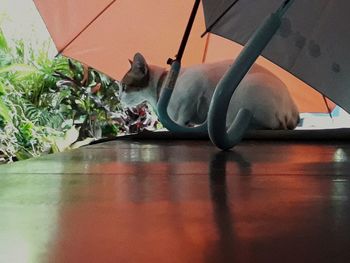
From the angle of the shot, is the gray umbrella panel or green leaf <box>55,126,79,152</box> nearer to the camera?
the gray umbrella panel

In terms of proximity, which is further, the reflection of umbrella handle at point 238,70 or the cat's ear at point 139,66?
the cat's ear at point 139,66

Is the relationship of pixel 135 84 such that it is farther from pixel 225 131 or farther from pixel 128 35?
pixel 225 131

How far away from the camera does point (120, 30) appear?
6.01 feet

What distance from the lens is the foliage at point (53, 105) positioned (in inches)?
89.9

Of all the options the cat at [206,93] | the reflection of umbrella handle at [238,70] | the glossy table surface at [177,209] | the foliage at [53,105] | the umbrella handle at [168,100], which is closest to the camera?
the glossy table surface at [177,209]

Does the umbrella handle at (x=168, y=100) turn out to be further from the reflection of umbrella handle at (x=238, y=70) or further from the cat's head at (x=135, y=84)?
the cat's head at (x=135, y=84)

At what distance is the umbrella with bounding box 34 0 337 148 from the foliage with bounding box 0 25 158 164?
393 mm

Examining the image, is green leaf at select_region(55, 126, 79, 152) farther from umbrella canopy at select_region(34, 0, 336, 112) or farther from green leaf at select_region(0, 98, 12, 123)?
umbrella canopy at select_region(34, 0, 336, 112)

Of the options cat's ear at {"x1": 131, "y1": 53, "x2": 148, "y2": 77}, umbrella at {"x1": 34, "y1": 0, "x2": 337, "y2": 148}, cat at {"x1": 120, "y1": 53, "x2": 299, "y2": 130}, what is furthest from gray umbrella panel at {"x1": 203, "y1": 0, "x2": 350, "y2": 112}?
cat's ear at {"x1": 131, "y1": 53, "x2": 148, "y2": 77}

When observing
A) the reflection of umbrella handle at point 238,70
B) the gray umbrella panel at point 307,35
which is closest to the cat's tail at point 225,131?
the reflection of umbrella handle at point 238,70

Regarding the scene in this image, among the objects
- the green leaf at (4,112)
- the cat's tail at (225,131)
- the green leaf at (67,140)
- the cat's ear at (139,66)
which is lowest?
the green leaf at (67,140)

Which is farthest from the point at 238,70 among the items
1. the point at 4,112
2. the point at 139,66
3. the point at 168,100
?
the point at 4,112

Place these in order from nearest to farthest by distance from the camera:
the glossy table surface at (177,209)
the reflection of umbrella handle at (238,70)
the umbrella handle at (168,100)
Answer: the glossy table surface at (177,209)
the reflection of umbrella handle at (238,70)
the umbrella handle at (168,100)

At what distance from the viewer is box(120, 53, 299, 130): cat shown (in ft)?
5.46
